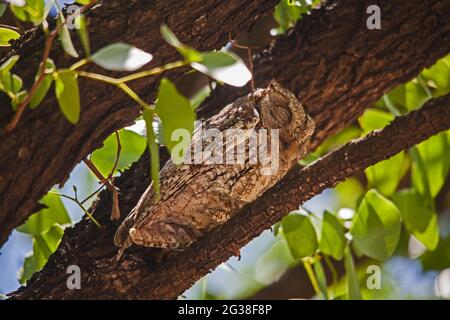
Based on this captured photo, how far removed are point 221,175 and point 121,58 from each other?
0.37 m

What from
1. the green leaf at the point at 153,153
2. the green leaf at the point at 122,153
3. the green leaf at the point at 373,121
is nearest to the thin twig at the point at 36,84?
the green leaf at the point at 153,153

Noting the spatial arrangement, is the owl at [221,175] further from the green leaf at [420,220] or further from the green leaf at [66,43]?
the green leaf at [420,220]

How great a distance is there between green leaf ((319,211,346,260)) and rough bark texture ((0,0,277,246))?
0.48 meters

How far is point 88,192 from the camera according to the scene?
1.47m

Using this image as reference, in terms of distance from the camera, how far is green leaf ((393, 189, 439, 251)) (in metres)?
1.58

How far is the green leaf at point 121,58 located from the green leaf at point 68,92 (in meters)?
0.06

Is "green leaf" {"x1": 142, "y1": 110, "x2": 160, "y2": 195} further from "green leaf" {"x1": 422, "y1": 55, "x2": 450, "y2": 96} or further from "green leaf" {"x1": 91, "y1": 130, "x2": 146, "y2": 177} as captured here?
"green leaf" {"x1": 422, "y1": 55, "x2": 450, "y2": 96}

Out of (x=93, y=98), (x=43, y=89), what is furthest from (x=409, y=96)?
(x=43, y=89)

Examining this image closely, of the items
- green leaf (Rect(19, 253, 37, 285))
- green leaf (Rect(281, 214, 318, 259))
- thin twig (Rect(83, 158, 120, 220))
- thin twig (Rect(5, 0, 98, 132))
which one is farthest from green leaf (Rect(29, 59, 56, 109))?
green leaf (Rect(281, 214, 318, 259))

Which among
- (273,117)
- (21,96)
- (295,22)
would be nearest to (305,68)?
(295,22)

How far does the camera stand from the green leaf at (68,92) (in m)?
0.75

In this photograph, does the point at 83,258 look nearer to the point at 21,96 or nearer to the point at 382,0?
the point at 21,96

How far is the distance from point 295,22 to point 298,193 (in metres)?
0.47

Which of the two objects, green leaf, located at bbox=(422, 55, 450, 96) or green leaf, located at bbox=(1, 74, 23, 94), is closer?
green leaf, located at bbox=(1, 74, 23, 94)
